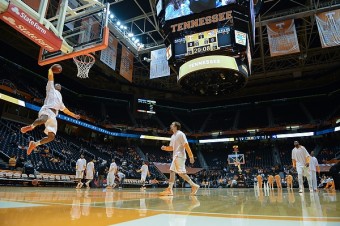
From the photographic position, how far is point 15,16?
550 centimetres

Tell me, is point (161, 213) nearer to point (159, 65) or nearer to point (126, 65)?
point (159, 65)

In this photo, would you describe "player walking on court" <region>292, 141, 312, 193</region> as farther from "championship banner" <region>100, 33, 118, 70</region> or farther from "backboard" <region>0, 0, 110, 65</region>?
"championship banner" <region>100, 33, 118, 70</region>

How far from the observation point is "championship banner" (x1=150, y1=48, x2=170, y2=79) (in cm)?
1628

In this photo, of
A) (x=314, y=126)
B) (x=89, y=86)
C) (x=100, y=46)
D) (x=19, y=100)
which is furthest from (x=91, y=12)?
(x=314, y=126)

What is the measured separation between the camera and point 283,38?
1480 centimetres

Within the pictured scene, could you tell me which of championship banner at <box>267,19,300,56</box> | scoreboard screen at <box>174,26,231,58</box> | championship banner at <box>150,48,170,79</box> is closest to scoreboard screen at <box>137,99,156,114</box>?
championship banner at <box>150,48,170,79</box>

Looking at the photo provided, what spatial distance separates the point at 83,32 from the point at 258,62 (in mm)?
20465

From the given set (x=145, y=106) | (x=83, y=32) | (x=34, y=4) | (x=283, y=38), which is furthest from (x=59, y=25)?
(x=145, y=106)

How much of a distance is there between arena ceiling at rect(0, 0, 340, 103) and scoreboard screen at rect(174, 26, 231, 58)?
559 cm

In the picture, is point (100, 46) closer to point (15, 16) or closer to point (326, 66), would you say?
point (15, 16)

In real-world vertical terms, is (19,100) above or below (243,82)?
above

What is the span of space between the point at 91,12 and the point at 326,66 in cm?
2611

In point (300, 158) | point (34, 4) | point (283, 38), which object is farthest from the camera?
point (283, 38)

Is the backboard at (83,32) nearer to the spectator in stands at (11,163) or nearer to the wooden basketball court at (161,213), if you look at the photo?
the wooden basketball court at (161,213)
